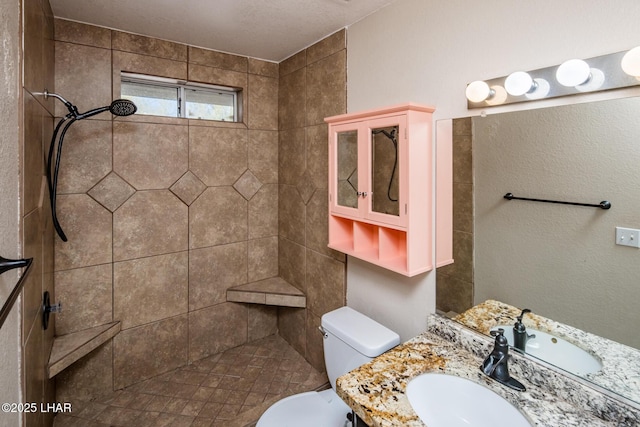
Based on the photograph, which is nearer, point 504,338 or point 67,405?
point 504,338

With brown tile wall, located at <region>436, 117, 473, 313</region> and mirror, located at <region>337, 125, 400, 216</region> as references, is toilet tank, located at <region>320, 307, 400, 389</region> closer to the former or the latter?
brown tile wall, located at <region>436, 117, 473, 313</region>

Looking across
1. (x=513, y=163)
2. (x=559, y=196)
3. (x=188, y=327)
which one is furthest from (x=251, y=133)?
(x=559, y=196)

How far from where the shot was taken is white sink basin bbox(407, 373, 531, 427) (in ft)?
3.42

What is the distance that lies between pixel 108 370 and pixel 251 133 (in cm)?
191

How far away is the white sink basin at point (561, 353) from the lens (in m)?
1.04

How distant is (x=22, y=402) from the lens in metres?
1.07

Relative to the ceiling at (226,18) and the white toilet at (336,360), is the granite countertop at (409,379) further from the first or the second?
the ceiling at (226,18)

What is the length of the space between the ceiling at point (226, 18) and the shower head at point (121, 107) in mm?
505

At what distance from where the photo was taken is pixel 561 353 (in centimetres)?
110

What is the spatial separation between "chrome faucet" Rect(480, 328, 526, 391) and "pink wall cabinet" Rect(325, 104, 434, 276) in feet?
1.38

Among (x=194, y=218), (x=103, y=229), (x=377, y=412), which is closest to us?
(x=377, y=412)

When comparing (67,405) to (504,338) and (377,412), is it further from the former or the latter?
(504,338)

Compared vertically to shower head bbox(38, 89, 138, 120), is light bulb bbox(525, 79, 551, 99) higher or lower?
lower

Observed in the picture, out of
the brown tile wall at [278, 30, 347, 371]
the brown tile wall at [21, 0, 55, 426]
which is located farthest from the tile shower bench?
the brown tile wall at [21, 0, 55, 426]
